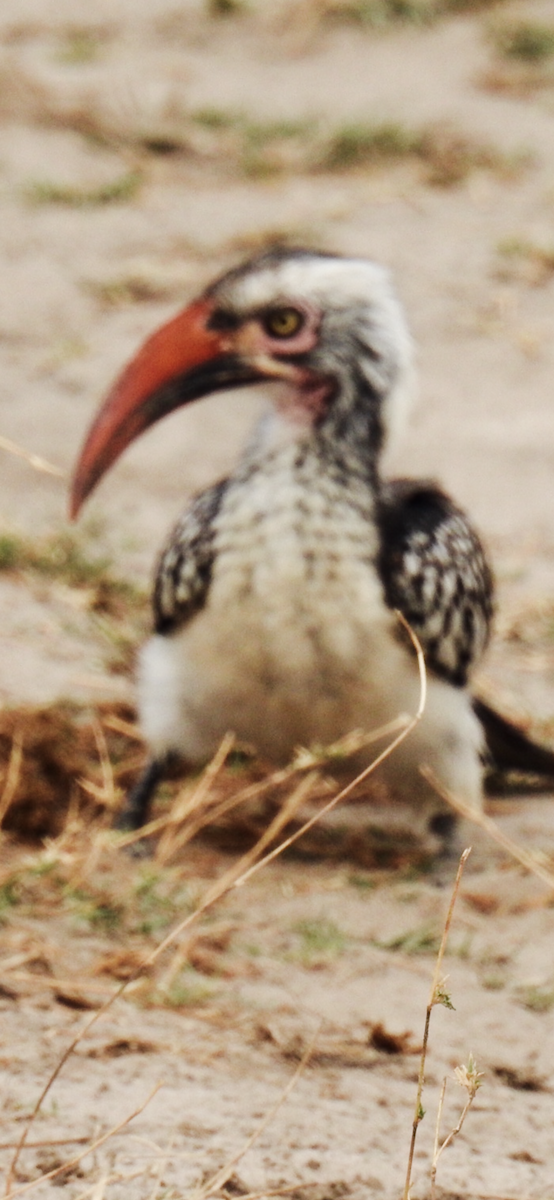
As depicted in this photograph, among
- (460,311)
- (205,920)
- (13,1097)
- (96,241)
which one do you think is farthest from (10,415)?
(13,1097)

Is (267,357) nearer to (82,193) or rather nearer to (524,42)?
(82,193)

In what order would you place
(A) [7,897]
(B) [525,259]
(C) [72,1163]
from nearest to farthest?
(C) [72,1163] < (A) [7,897] < (B) [525,259]

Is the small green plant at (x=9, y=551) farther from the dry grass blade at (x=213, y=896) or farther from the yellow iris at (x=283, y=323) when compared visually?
the dry grass blade at (x=213, y=896)

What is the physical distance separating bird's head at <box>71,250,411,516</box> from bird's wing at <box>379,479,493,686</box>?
190 mm

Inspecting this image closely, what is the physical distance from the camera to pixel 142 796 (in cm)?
365

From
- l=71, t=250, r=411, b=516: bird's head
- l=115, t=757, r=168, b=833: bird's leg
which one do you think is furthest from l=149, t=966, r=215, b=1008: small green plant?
l=71, t=250, r=411, b=516: bird's head

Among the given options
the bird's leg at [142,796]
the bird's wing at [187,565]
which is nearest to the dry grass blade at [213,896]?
the bird's leg at [142,796]

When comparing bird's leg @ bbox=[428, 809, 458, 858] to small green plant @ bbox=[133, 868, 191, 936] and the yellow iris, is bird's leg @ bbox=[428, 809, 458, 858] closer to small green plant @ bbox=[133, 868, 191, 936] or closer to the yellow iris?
small green plant @ bbox=[133, 868, 191, 936]

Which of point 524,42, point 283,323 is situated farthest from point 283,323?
point 524,42

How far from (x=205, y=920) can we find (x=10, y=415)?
116 inches

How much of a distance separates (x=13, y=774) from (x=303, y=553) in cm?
72

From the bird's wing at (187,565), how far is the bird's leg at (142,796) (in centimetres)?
29

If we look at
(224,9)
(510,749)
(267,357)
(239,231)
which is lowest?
(510,749)

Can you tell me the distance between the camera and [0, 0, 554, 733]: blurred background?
196 inches
